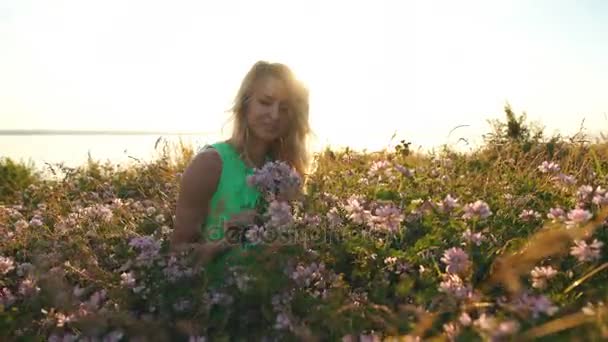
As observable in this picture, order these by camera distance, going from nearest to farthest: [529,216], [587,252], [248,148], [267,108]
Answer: [587,252] < [529,216] < [267,108] < [248,148]

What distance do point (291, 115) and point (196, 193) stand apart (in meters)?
0.91

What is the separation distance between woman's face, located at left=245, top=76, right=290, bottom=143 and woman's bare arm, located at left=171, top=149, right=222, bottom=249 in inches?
13.5

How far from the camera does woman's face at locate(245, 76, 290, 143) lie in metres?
4.61

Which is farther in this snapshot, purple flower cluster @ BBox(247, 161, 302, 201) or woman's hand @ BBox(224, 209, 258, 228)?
purple flower cluster @ BBox(247, 161, 302, 201)

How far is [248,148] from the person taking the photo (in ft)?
15.6

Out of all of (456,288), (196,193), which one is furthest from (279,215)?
(196,193)

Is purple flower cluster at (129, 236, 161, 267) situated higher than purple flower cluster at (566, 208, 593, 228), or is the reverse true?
purple flower cluster at (566, 208, 593, 228)

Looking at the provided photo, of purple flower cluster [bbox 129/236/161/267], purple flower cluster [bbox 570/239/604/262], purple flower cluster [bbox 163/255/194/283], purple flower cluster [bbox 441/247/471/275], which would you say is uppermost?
purple flower cluster [bbox 570/239/604/262]

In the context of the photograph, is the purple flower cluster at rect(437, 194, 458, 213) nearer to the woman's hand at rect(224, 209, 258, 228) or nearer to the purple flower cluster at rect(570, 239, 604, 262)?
the purple flower cluster at rect(570, 239, 604, 262)

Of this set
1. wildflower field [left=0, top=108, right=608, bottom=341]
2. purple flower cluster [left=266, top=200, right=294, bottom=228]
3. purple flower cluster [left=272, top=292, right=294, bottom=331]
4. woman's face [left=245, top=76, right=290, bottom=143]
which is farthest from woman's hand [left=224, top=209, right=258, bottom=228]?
woman's face [left=245, top=76, right=290, bottom=143]

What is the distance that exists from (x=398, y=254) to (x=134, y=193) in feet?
18.6

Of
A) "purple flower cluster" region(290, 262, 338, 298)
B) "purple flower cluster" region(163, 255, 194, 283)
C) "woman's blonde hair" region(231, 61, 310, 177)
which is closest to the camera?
"purple flower cluster" region(290, 262, 338, 298)

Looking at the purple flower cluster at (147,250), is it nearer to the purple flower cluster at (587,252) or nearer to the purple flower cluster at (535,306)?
the purple flower cluster at (535,306)

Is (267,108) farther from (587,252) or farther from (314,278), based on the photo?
(587,252)
